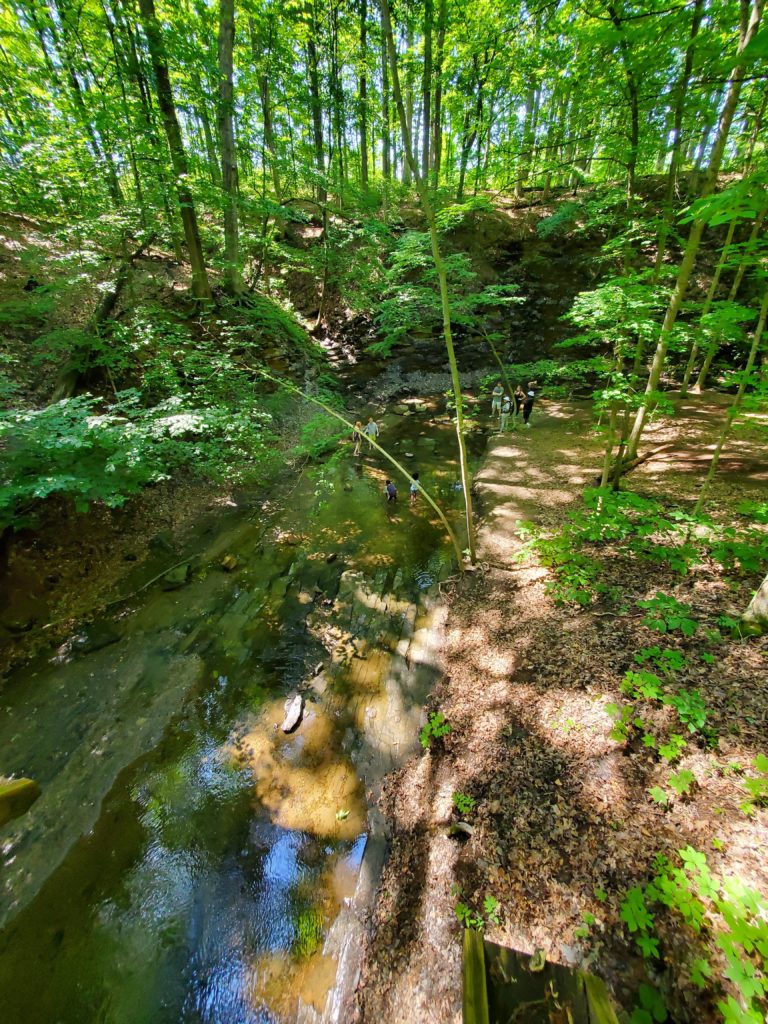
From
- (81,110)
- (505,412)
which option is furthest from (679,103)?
(81,110)

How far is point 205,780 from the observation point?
482 centimetres

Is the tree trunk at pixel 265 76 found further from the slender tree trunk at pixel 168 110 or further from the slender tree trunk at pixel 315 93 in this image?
the slender tree trunk at pixel 168 110

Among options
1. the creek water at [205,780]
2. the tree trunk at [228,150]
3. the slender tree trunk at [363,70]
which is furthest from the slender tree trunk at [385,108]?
the creek water at [205,780]

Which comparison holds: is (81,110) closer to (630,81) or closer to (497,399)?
(630,81)

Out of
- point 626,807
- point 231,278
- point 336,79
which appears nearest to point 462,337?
point 231,278

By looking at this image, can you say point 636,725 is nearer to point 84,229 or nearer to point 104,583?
point 104,583

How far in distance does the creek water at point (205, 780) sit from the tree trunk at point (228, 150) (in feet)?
31.6

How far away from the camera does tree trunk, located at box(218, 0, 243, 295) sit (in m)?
10.8

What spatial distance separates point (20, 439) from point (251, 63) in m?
18.6

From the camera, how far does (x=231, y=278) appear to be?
13102 mm

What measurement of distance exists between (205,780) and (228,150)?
15981 mm

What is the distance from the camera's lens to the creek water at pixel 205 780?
11.4 feet

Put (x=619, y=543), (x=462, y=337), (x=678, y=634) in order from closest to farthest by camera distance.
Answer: (x=678, y=634) → (x=619, y=543) → (x=462, y=337)

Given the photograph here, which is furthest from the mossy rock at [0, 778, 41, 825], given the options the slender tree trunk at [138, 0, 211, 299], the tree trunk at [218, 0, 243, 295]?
the tree trunk at [218, 0, 243, 295]
